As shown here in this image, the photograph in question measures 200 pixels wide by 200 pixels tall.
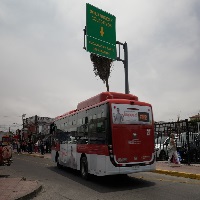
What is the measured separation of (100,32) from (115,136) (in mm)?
7904

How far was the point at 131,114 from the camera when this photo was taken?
1071 cm

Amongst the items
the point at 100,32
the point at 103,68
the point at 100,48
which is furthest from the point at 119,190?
the point at 103,68

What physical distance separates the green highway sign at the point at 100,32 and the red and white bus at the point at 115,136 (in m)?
4.52

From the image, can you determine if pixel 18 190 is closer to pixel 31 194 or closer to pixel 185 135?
pixel 31 194

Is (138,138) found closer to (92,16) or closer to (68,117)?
(68,117)

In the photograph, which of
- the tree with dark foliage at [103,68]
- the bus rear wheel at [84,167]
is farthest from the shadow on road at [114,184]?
the tree with dark foliage at [103,68]

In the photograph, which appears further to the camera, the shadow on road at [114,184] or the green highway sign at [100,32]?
the green highway sign at [100,32]

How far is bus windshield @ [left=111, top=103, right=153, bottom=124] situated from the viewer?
407 inches

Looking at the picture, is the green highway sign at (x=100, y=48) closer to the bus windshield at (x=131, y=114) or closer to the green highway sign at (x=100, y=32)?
the green highway sign at (x=100, y=32)

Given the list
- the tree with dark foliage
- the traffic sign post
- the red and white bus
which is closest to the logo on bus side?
the red and white bus

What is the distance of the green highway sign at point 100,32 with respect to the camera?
15664 mm

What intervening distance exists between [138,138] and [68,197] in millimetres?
3503

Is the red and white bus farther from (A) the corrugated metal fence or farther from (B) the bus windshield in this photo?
(A) the corrugated metal fence

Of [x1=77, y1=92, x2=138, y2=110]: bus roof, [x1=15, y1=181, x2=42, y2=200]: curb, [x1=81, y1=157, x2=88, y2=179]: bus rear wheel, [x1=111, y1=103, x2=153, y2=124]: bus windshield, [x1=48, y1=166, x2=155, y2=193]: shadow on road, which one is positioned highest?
[x1=77, y1=92, x2=138, y2=110]: bus roof
